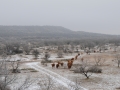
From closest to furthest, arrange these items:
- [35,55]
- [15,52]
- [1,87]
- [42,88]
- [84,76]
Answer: [1,87], [42,88], [84,76], [35,55], [15,52]

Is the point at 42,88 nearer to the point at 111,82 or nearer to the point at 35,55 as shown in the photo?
the point at 111,82

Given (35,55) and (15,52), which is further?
(15,52)

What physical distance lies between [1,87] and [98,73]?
73.1 ft

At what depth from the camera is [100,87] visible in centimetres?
2247

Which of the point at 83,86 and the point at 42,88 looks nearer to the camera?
the point at 42,88

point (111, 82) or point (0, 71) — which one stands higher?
point (0, 71)

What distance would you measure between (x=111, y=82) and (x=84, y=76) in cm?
496

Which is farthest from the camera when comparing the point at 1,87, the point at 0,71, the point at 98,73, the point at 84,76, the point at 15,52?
the point at 15,52

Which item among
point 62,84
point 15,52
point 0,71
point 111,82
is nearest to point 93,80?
point 111,82

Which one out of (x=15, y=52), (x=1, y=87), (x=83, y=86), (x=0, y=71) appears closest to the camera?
(x=1, y=87)

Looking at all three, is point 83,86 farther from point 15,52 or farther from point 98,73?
point 15,52

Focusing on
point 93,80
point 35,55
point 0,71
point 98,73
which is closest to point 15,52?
point 35,55

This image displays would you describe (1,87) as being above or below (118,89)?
above

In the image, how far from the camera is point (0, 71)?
1289 centimetres
